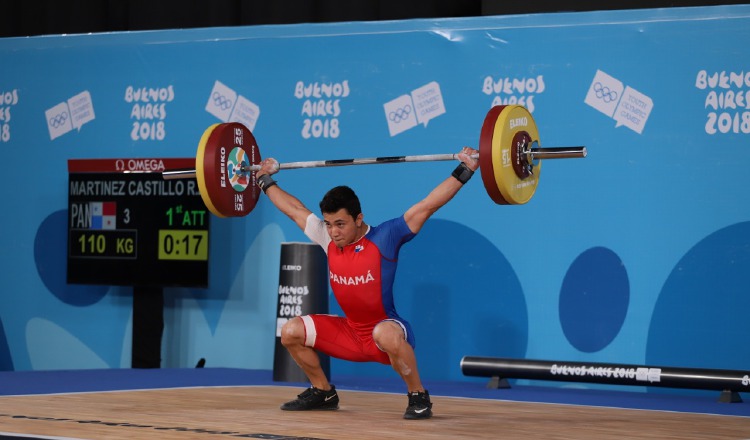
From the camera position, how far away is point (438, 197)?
15.4 ft

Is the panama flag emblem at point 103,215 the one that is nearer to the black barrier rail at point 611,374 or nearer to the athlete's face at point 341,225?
the black barrier rail at point 611,374

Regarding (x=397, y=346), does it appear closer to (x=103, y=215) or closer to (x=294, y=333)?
(x=294, y=333)

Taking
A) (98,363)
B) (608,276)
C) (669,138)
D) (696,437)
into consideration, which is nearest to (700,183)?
(669,138)

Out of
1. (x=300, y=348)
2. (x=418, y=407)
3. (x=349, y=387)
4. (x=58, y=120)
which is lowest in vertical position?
(x=349, y=387)

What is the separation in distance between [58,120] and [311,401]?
3.28m

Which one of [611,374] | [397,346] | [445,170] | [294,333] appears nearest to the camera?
[397,346]

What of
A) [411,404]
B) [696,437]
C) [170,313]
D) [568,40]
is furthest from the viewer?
[170,313]

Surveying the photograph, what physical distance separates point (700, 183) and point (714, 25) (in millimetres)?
762

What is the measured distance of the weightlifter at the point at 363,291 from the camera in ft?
15.4

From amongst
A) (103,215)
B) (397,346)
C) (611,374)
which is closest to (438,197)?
(397,346)

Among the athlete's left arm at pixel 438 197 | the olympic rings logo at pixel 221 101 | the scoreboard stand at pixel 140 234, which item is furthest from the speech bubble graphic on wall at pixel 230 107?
the athlete's left arm at pixel 438 197

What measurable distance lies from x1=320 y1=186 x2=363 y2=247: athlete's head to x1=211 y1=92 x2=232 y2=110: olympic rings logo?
2.48m

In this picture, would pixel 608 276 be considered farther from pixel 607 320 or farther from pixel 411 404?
pixel 411 404

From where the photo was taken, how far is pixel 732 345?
590cm
